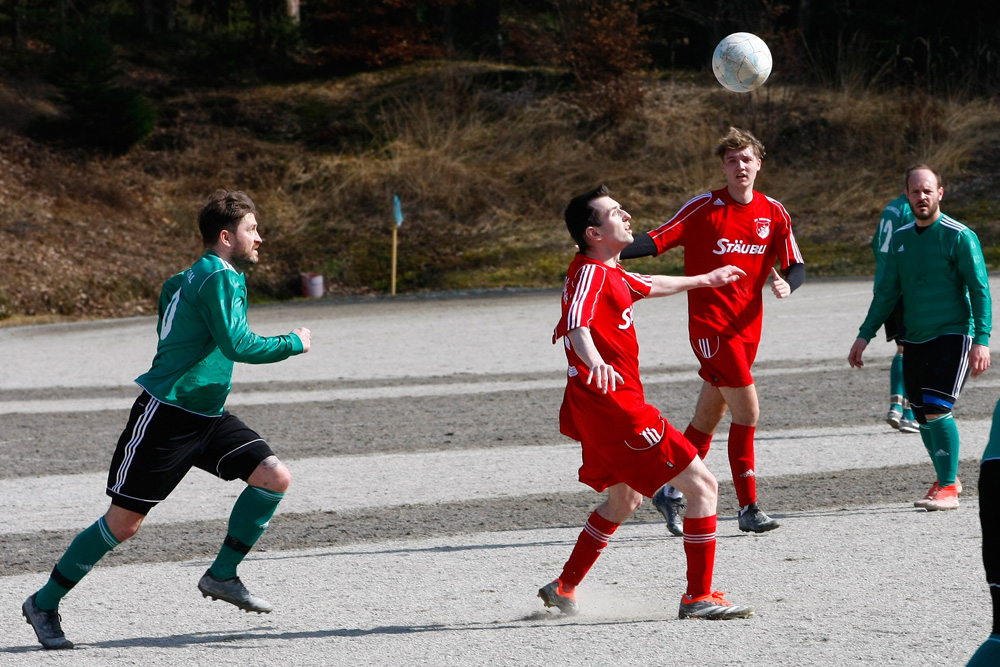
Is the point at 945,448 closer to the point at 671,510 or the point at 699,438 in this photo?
the point at 699,438

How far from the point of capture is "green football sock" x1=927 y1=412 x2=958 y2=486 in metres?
6.50

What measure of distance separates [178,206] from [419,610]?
24743 mm

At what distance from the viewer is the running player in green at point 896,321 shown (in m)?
8.47

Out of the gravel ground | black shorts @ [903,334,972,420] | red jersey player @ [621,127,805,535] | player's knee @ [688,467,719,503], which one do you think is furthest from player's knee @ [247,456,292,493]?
black shorts @ [903,334,972,420]

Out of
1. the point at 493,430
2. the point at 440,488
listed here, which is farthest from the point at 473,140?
the point at 440,488

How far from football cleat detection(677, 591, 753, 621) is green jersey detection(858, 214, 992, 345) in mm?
2655

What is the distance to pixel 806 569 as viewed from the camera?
17.6ft

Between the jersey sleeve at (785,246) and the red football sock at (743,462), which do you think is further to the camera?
the jersey sleeve at (785,246)

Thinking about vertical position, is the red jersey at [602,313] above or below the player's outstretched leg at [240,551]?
above

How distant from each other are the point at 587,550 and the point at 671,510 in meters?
1.48

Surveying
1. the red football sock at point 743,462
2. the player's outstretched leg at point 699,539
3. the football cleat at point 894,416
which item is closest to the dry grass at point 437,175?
the football cleat at point 894,416

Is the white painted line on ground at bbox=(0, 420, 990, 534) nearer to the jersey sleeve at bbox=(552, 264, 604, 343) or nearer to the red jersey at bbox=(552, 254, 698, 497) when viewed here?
the red jersey at bbox=(552, 254, 698, 497)

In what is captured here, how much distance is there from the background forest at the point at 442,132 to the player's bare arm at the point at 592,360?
18279mm

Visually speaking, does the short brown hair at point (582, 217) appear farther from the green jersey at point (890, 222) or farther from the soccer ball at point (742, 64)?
the green jersey at point (890, 222)
